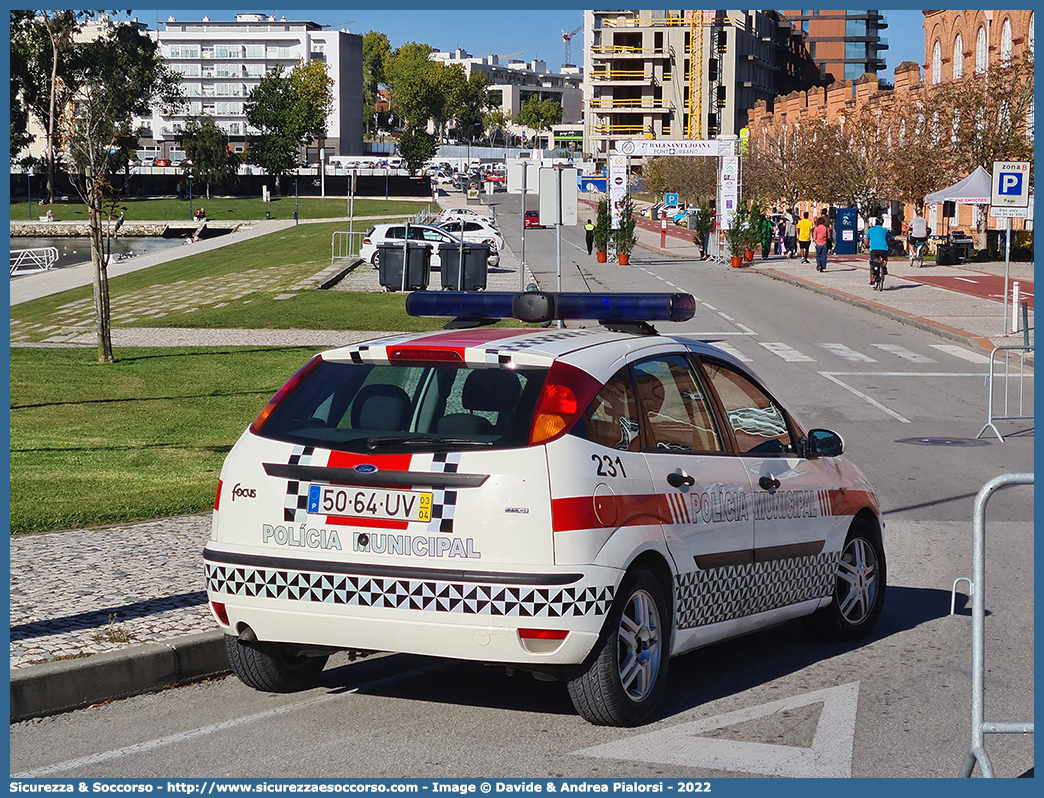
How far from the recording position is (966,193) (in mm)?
41719

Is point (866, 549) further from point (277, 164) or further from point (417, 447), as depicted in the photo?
point (277, 164)

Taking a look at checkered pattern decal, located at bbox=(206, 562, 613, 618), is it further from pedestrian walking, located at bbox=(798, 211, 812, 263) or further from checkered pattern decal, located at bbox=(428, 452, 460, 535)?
pedestrian walking, located at bbox=(798, 211, 812, 263)

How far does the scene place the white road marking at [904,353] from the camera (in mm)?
24812

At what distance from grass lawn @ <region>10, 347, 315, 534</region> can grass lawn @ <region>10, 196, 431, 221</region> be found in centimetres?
6770

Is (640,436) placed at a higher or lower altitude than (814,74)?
lower

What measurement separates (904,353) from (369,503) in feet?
71.8

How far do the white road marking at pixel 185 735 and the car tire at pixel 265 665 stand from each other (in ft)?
0.45

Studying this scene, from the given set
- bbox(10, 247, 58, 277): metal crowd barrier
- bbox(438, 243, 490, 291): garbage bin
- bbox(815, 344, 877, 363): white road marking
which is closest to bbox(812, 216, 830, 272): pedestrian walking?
bbox(438, 243, 490, 291): garbage bin

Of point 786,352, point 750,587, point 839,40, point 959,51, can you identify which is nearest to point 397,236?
point 786,352

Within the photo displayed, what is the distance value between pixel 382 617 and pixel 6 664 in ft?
6.37

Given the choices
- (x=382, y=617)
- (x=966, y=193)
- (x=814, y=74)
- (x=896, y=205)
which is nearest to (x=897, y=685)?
(x=382, y=617)

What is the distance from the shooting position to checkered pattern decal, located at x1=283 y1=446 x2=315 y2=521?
5.63 meters

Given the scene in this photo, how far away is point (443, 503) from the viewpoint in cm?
541

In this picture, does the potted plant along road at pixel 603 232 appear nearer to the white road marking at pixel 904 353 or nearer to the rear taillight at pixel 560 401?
the white road marking at pixel 904 353
